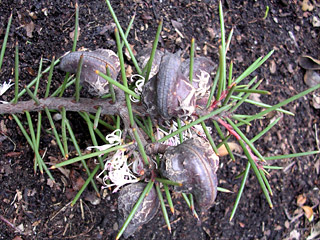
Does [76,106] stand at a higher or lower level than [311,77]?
higher

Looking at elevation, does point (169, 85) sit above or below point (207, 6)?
above

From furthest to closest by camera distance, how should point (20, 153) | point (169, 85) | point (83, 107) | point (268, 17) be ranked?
1. point (268, 17)
2. point (20, 153)
3. point (83, 107)
4. point (169, 85)

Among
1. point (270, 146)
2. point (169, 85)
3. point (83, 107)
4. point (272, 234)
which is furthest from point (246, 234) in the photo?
point (169, 85)

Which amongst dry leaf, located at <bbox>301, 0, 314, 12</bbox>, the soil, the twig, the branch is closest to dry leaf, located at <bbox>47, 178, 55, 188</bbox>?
the soil

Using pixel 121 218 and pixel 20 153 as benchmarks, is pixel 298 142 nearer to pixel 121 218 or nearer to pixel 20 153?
pixel 121 218

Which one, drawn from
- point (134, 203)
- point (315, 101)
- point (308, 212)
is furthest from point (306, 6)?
point (134, 203)

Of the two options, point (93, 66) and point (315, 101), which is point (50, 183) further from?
point (315, 101)

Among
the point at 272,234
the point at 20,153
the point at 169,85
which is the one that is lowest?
the point at 272,234
